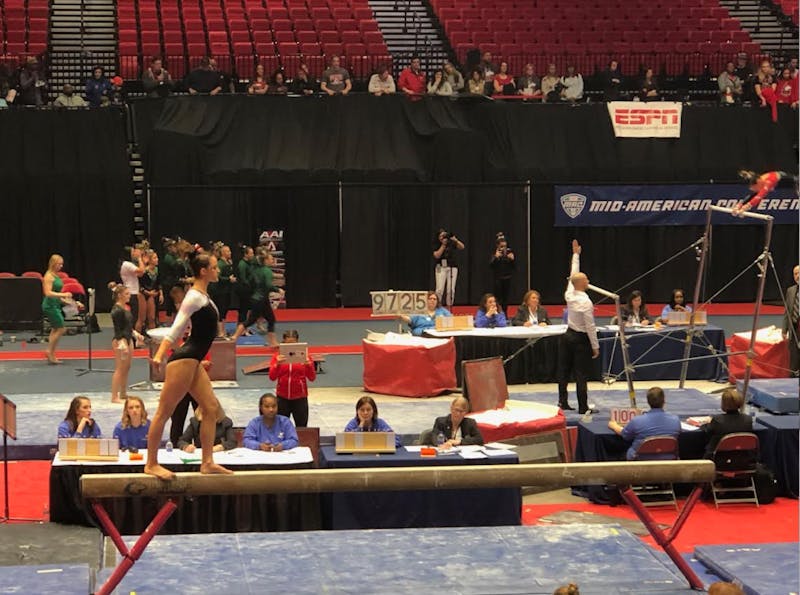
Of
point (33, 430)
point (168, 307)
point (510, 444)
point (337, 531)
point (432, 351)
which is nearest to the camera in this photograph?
point (337, 531)

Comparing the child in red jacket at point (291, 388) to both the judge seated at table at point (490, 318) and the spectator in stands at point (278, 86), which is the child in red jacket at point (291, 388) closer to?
the judge seated at table at point (490, 318)

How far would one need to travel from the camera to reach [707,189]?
2164cm

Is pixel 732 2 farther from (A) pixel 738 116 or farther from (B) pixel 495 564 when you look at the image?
(B) pixel 495 564

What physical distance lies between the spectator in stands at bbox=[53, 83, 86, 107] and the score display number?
7588 mm

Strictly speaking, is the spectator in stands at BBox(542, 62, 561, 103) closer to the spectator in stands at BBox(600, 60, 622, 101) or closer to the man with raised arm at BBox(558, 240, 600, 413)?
the spectator in stands at BBox(600, 60, 622, 101)

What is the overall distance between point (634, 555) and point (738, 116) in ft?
48.3

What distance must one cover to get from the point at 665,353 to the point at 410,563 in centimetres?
763

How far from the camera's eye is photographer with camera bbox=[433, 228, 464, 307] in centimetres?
1980

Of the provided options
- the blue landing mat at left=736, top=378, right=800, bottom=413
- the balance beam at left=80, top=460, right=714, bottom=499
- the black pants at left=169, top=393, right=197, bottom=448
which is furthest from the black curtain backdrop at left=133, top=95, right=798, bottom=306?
the balance beam at left=80, top=460, right=714, bottom=499

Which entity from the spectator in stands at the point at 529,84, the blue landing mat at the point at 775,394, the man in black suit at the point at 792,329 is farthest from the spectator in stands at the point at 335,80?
the blue landing mat at the point at 775,394

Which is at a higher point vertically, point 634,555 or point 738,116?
point 738,116

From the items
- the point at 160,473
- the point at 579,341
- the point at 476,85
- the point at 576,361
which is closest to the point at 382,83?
the point at 476,85

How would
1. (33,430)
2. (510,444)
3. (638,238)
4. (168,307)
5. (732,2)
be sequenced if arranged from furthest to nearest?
(732,2), (638,238), (168,307), (33,430), (510,444)

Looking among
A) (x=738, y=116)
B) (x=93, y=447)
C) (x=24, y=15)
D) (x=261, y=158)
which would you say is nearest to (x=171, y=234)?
(x=261, y=158)
